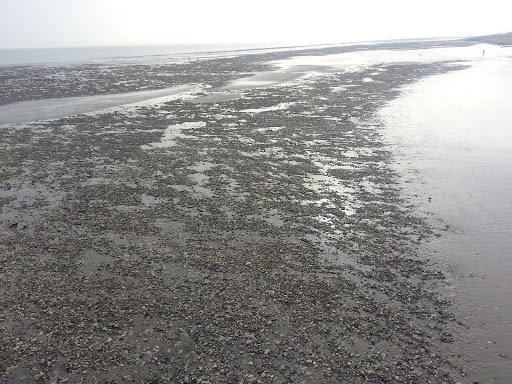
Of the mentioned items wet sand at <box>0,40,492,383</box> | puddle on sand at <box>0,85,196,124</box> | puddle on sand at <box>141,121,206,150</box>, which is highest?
puddle on sand at <box>0,85,196,124</box>

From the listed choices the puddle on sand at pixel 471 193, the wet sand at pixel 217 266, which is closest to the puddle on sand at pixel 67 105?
the wet sand at pixel 217 266

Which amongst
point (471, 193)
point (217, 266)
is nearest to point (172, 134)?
point (217, 266)

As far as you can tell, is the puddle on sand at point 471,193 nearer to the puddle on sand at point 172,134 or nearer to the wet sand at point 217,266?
the wet sand at point 217,266

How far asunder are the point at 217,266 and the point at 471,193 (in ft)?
55.4

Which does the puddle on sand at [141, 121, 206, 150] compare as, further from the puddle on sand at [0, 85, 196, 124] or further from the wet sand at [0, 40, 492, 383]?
the puddle on sand at [0, 85, 196, 124]

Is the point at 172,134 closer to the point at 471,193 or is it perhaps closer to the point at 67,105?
the point at 67,105

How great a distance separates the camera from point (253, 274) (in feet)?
49.3

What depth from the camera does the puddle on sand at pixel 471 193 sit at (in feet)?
40.1

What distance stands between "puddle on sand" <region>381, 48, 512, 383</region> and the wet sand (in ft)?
2.85

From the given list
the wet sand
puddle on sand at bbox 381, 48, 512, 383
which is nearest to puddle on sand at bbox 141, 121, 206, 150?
the wet sand

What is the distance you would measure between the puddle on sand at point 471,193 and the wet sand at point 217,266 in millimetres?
870

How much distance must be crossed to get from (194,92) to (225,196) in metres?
40.8

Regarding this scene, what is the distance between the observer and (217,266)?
51.0ft

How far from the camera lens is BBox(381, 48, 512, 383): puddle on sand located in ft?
40.1
